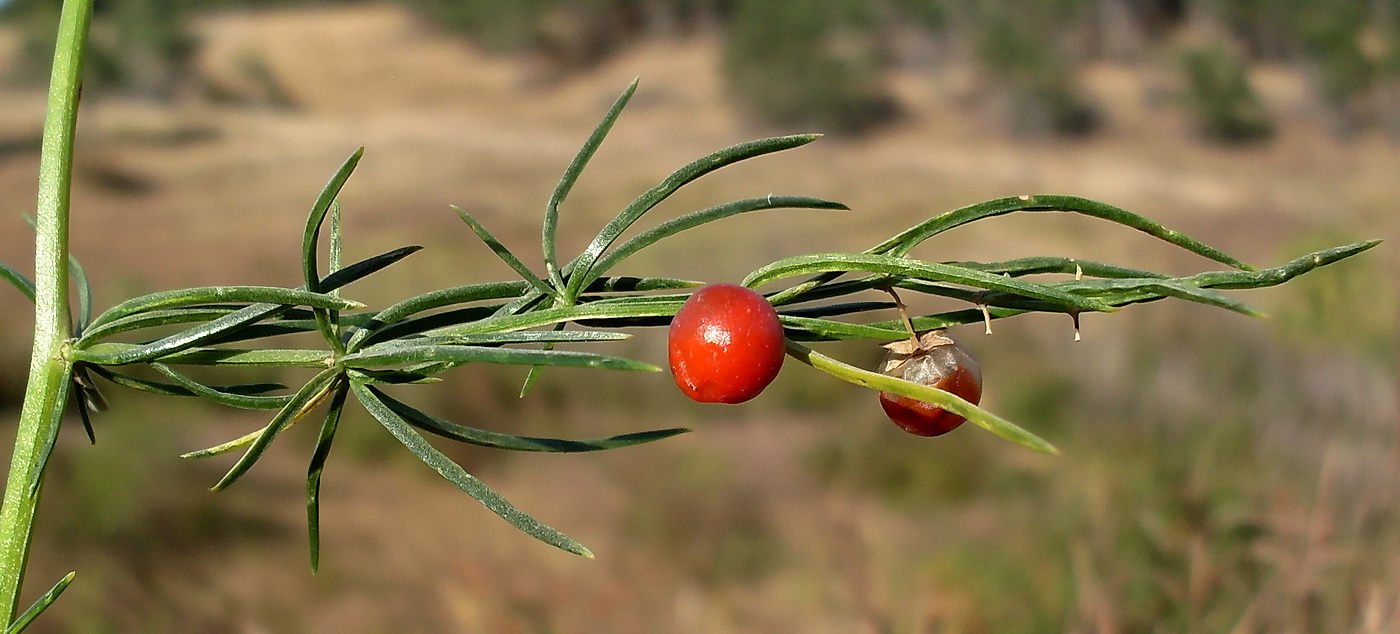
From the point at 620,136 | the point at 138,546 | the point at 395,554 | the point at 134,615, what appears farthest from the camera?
the point at 620,136

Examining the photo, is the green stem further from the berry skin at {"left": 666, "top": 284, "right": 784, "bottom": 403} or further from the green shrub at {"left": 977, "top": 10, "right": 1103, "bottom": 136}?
the green shrub at {"left": 977, "top": 10, "right": 1103, "bottom": 136}

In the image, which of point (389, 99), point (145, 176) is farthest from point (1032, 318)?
point (389, 99)

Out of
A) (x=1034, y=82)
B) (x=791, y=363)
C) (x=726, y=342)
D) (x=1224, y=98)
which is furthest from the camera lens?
(x=1034, y=82)

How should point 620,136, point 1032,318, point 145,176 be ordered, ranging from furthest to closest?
point 620,136 < point 145,176 < point 1032,318

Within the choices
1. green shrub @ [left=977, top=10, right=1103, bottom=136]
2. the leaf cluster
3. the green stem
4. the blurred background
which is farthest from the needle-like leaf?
green shrub @ [left=977, top=10, right=1103, bottom=136]

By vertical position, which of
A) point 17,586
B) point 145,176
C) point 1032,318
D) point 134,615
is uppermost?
point 145,176

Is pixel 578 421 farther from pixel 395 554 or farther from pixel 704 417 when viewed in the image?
pixel 395 554

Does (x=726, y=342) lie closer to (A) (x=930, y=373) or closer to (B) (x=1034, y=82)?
(A) (x=930, y=373)

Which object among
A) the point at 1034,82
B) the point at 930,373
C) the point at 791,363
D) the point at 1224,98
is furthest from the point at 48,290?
the point at 1034,82
